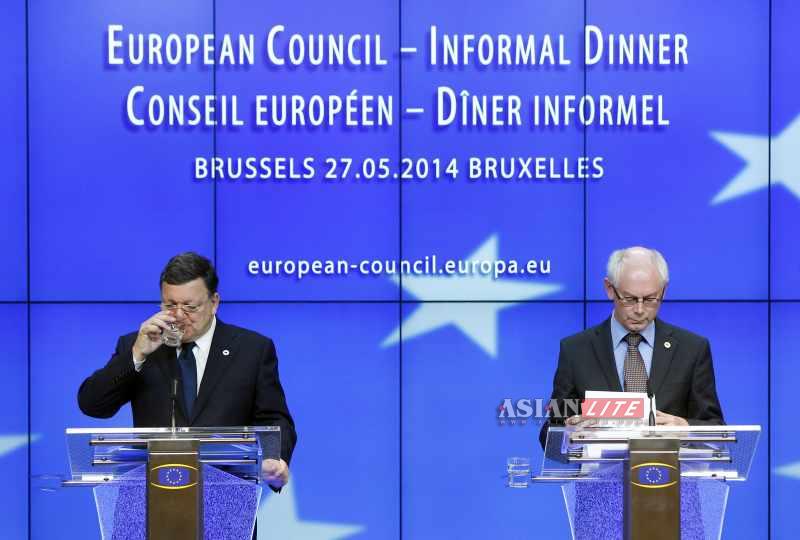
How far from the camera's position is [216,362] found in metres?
4.01

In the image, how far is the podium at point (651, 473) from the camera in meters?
3.06

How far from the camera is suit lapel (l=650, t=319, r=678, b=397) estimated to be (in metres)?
3.96

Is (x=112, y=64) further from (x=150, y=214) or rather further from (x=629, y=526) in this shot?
(x=629, y=526)

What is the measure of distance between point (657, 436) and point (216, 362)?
155 cm

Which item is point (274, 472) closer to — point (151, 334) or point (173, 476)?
point (173, 476)

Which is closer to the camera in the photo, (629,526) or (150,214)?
(629,526)

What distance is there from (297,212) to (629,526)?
3137mm

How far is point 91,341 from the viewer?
588 cm

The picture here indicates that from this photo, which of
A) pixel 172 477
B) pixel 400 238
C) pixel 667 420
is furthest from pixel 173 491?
pixel 400 238

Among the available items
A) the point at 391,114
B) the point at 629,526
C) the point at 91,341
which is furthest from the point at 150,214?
the point at 629,526

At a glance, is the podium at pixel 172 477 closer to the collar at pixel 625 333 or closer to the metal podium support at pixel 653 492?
the metal podium support at pixel 653 492

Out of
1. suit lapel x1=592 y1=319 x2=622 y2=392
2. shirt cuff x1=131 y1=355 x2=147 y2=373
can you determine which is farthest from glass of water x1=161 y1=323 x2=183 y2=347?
suit lapel x1=592 y1=319 x2=622 y2=392

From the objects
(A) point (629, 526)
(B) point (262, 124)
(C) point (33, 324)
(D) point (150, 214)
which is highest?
(B) point (262, 124)

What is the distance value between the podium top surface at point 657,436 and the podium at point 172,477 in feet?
2.38
